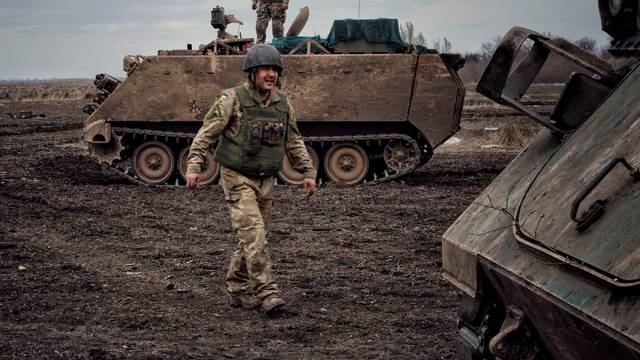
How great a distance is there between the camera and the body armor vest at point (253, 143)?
6.85 meters

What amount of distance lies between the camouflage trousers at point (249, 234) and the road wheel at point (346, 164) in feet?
25.0

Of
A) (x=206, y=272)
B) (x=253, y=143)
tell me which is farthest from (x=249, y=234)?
(x=206, y=272)

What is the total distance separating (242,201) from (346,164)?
7891mm

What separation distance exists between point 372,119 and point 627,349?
11701mm

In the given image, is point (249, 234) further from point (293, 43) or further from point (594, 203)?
point (293, 43)

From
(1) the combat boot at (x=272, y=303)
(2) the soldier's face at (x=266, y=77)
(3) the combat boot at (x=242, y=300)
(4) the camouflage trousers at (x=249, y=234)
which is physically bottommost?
(3) the combat boot at (x=242, y=300)

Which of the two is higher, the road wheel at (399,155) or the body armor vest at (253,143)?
the body armor vest at (253,143)

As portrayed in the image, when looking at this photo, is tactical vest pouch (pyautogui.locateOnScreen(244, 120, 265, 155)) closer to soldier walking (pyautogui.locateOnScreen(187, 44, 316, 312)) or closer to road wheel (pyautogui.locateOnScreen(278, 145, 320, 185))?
soldier walking (pyautogui.locateOnScreen(187, 44, 316, 312))

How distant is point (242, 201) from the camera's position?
6793 mm

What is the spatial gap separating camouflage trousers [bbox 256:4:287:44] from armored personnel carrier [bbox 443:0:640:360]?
11.7 metres

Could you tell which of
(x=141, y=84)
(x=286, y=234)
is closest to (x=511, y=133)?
(x=141, y=84)

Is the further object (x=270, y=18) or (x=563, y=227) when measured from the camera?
(x=270, y=18)

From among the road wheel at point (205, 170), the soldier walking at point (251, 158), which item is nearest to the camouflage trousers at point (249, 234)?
the soldier walking at point (251, 158)

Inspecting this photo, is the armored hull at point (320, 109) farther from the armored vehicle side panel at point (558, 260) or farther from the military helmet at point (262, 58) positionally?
the armored vehicle side panel at point (558, 260)
